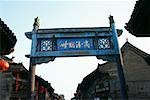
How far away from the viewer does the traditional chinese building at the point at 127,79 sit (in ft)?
57.7

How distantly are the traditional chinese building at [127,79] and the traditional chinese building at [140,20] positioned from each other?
458 inches

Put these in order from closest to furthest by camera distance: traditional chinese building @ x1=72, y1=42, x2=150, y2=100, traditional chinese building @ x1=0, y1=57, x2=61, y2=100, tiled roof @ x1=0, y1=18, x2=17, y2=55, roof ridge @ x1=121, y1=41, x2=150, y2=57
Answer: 1. tiled roof @ x1=0, y1=18, x2=17, y2=55
2. traditional chinese building @ x1=72, y1=42, x2=150, y2=100
3. traditional chinese building @ x1=0, y1=57, x2=61, y2=100
4. roof ridge @ x1=121, y1=41, x2=150, y2=57

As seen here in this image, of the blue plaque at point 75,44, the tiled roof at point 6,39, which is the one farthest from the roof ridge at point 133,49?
the tiled roof at point 6,39

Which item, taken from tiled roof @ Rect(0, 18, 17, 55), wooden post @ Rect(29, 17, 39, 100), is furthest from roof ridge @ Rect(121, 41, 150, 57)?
tiled roof @ Rect(0, 18, 17, 55)

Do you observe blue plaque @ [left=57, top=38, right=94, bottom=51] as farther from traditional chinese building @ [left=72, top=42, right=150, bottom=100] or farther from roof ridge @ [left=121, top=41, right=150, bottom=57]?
roof ridge @ [left=121, top=41, right=150, bottom=57]

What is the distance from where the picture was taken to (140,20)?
20.5 ft

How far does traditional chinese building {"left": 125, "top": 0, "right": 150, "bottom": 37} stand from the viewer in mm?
5722

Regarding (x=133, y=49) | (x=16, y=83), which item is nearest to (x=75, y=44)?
(x=16, y=83)

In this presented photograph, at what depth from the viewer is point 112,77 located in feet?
60.3

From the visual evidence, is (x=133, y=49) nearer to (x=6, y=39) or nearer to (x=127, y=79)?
(x=127, y=79)

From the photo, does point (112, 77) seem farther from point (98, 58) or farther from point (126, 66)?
point (98, 58)

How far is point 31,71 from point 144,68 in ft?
41.0

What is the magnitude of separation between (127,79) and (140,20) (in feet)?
42.4

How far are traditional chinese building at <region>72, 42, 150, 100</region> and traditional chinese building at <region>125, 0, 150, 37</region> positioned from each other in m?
11.6
